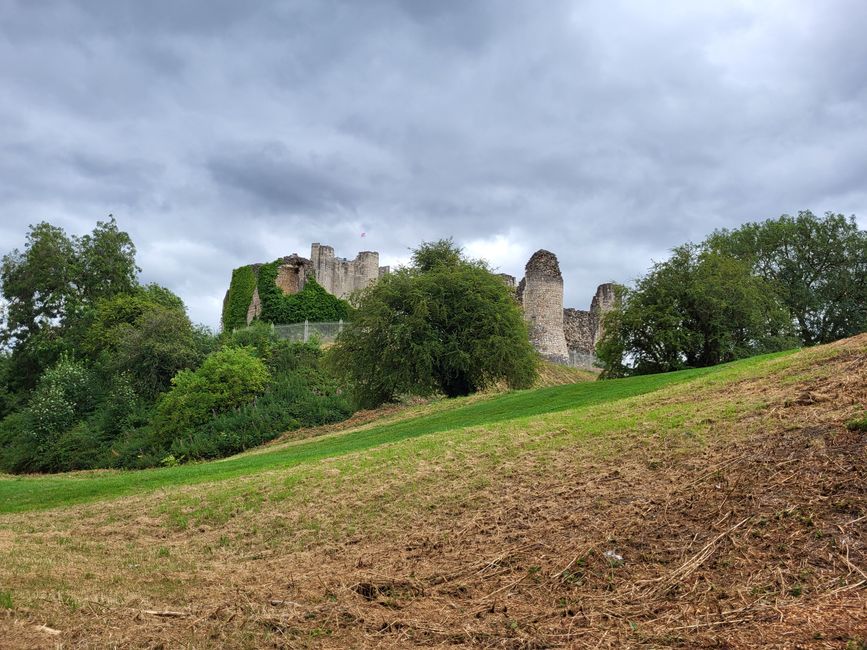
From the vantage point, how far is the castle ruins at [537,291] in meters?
46.1

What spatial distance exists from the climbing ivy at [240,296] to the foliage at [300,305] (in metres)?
1.91

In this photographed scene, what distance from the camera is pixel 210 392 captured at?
30.9 metres

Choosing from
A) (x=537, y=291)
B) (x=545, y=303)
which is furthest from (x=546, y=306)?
(x=537, y=291)

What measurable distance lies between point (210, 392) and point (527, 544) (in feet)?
83.8

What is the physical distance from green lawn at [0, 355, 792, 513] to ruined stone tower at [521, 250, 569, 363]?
22788 mm

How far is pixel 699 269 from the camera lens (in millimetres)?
29938

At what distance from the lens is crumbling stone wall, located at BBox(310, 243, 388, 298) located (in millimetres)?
55375

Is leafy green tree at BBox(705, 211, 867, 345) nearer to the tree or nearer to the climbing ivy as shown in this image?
the tree

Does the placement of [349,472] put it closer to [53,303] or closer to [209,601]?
[209,601]

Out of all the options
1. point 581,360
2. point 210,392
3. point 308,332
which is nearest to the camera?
point 210,392

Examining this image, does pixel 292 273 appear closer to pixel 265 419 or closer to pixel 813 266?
pixel 265 419

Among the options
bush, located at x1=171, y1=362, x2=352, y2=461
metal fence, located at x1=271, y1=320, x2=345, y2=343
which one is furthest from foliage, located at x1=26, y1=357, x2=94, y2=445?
metal fence, located at x1=271, y1=320, x2=345, y2=343

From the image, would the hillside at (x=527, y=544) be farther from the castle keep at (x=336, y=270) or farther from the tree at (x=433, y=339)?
the castle keep at (x=336, y=270)

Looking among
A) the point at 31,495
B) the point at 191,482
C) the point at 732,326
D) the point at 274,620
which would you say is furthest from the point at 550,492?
the point at 732,326
